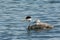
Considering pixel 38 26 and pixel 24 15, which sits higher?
pixel 24 15

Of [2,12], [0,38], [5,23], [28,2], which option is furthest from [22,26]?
[28,2]

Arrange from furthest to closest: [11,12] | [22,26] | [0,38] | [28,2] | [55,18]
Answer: [28,2], [11,12], [55,18], [22,26], [0,38]

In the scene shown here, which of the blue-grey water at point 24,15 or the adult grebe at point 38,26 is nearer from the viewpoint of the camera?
the blue-grey water at point 24,15

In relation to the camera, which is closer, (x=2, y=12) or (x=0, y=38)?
(x=0, y=38)

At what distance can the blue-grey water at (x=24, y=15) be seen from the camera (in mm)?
23503

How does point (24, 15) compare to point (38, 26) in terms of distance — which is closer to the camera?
point (38, 26)

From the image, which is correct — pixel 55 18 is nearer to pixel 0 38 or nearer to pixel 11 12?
pixel 11 12

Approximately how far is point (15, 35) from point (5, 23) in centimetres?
307

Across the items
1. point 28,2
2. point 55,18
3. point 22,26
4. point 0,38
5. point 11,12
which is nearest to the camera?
point 0,38

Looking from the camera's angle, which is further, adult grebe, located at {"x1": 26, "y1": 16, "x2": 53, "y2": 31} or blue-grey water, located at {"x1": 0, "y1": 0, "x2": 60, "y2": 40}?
adult grebe, located at {"x1": 26, "y1": 16, "x2": 53, "y2": 31}

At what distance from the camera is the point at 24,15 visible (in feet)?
95.5

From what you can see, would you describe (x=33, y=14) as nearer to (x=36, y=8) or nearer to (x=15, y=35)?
(x=36, y=8)

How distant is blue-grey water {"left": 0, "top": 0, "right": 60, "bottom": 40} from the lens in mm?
23503

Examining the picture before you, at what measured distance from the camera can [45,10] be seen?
30562 mm
